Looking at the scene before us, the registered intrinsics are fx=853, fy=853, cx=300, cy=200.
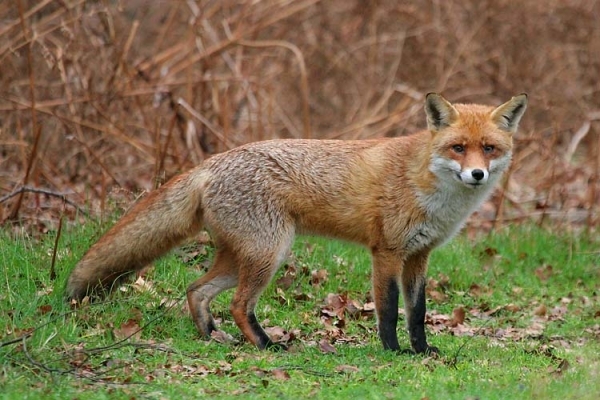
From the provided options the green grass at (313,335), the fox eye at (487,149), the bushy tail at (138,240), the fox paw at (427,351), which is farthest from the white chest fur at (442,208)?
the bushy tail at (138,240)

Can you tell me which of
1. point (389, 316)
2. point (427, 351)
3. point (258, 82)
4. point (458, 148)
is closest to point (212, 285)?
point (389, 316)

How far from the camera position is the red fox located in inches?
221

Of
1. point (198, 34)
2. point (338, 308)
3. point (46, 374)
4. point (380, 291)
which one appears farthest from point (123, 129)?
point (46, 374)

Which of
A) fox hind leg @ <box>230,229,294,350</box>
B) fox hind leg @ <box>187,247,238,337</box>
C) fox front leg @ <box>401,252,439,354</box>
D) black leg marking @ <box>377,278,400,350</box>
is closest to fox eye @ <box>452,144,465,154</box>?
fox front leg @ <box>401,252,439,354</box>

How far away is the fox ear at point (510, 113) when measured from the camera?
5.64 m

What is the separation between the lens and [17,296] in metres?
5.62

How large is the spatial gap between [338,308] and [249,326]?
4.03 ft

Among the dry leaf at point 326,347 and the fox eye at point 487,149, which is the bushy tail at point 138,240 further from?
the fox eye at point 487,149

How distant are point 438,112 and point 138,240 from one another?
2167 millimetres

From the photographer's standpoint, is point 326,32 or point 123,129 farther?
point 326,32

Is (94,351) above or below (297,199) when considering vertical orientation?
below

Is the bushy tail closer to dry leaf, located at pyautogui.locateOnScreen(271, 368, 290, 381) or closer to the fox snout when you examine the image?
dry leaf, located at pyautogui.locateOnScreen(271, 368, 290, 381)

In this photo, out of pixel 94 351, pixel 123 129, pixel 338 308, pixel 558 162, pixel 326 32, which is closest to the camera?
pixel 94 351

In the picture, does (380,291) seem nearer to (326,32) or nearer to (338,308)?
(338,308)
